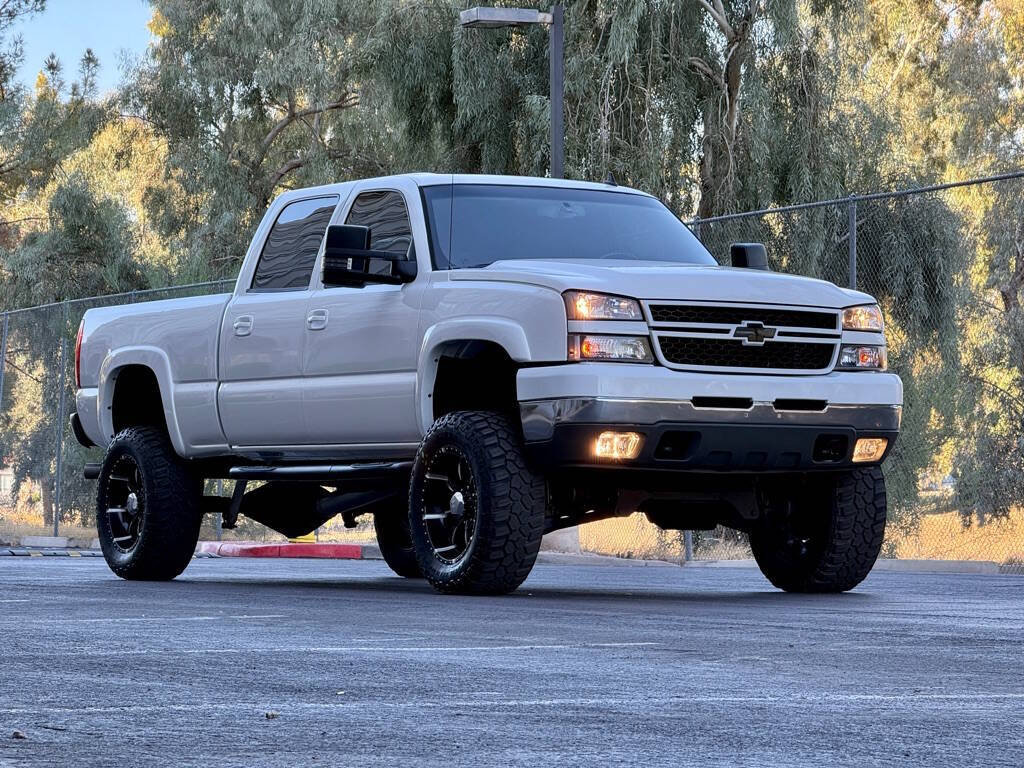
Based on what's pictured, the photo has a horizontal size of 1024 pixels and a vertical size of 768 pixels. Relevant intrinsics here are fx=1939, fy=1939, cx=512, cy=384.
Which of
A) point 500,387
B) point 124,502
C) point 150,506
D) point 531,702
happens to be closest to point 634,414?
point 500,387

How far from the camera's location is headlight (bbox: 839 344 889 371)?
417 inches

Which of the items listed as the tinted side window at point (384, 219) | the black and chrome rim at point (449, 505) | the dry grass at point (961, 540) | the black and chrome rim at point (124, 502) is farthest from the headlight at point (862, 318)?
the dry grass at point (961, 540)

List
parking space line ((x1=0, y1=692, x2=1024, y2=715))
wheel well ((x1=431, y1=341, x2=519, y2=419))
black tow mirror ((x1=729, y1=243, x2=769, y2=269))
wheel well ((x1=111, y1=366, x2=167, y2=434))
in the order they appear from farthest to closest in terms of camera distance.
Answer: wheel well ((x1=111, y1=366, x2=167, y2=434)) < black tow mirror ((x1=729, y1=243, x2=769, y2=269)) < wheel well ((x1=431, y1=341, x2=519, y2=419)) < parking space line ((x1=0, y1=692, x2=1024, y2=715))

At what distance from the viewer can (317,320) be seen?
11414 mm

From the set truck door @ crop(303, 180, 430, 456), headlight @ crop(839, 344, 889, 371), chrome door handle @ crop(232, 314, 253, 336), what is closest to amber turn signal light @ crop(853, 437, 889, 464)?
headlight @ crop(839, 344, 889, 371)

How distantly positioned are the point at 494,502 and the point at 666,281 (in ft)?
4.73

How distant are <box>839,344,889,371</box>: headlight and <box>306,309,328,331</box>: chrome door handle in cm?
301

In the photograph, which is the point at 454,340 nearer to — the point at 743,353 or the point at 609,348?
the point at 609,348

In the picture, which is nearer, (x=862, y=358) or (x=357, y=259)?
(x=862, y=358)

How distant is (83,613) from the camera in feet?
30.1

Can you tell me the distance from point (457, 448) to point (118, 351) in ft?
12.2

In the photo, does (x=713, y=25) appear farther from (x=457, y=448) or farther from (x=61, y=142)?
(x=61, y=142)

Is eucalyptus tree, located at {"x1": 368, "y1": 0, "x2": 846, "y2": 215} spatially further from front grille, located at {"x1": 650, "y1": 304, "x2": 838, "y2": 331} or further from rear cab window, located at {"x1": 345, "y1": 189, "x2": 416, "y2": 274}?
front grille, located at {"x1": 650, "y1": 304, "x2": 838, "y2": 331}

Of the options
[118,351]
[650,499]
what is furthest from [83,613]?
[118,351]
